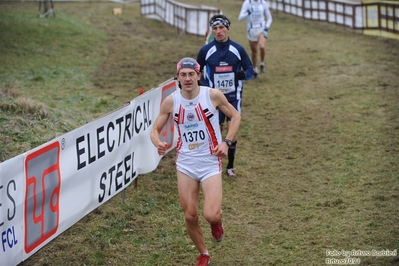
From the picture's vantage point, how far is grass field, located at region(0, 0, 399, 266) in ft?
25.6

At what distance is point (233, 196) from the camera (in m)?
9.62

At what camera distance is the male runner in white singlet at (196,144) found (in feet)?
23.1

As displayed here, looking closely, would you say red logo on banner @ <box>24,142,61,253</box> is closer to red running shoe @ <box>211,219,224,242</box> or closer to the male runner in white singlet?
the male runner in white singlet

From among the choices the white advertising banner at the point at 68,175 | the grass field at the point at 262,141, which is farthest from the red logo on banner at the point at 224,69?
the grass field at the point at 262,141

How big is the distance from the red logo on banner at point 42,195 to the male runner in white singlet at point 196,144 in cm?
113

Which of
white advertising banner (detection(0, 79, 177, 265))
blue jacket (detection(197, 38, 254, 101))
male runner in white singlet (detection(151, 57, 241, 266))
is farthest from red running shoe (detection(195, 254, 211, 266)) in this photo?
blue jacket (detection(197, 38, 254, 101))

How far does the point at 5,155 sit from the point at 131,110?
6.51 ft

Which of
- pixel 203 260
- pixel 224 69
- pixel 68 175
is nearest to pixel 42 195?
pixel 68 175

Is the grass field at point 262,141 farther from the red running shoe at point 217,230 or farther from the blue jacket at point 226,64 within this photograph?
the blue jacket at point 226,64

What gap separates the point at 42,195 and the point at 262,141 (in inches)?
246

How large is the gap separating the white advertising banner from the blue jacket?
3.37 ft

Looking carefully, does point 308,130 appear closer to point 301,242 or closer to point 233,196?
point 233,196

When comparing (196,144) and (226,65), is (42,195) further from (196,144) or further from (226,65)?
(226,65)

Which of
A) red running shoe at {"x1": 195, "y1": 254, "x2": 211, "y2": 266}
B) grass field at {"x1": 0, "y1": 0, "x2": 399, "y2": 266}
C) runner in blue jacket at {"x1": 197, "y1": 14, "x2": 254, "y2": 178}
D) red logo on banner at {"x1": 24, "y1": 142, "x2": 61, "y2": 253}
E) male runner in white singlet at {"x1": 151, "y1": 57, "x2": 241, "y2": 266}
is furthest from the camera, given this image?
runner in blue jacket at {"x1": 197, "y1": 14, "x2": 254, "y2": 178}
